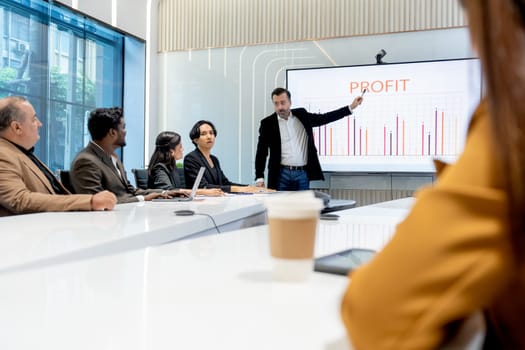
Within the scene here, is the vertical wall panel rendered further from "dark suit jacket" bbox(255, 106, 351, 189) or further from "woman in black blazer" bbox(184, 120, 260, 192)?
"woman in black blazer" bbox(184, 120, 260, 192)

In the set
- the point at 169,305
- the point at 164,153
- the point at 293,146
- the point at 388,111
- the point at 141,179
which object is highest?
the point at 388,111

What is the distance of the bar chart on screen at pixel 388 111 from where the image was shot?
15.7 ft

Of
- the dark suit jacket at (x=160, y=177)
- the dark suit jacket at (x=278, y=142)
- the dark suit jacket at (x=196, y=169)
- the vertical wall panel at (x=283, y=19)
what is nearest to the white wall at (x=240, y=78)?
the vertical wall panel at (x=283, y=19)

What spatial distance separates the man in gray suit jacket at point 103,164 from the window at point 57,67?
1678mm

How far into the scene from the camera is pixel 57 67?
4621 millimetres

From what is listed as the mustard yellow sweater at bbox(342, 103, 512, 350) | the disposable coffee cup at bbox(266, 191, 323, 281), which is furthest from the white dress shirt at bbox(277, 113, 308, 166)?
the mustard yellow sweater at bbox(342, 103, 512, 350)

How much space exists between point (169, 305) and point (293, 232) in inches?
8.2

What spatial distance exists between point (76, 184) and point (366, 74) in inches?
132

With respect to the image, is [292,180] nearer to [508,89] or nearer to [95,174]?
[95,174]

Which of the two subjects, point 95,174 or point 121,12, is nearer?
point 95,174

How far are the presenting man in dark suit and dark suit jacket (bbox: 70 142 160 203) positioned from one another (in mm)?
2361

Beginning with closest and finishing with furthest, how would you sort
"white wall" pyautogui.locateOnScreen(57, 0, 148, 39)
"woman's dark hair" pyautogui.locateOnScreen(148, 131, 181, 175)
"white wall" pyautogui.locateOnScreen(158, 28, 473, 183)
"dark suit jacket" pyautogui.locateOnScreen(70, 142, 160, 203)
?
"dark suit jacket" pyautogui.locateOnScreen(70, 142, 160, 203)
"woman's dark hair" pyautogui.locateOnScreen(148, 131, 181, 175)
"white wall" pyautogui.locateOnScreen(57, 0, 148, 39)
"white wall" pyautogui.locateOnScreen(158, 28, 473, 183)

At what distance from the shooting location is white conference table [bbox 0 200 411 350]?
1.81 feet

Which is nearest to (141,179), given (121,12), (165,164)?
(165,164)
